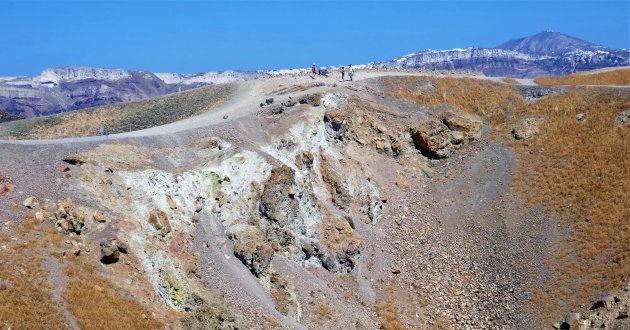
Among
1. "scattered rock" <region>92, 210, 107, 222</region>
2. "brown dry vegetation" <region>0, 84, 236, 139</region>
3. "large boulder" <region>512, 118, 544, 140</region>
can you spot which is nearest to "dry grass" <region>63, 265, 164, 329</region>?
"scattered rock" <region>92, 210, 107, 222</region>

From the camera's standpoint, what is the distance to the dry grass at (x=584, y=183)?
40875mm

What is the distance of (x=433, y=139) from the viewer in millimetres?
57281

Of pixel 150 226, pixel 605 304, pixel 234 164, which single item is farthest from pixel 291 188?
pixel 605 304

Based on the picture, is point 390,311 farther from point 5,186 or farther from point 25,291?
point 5,186

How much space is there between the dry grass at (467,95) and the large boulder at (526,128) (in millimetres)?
2664

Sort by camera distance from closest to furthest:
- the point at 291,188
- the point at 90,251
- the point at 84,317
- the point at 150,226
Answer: the point at 84,317
the point at 90,251
the point at 150,226
the point at 291,188

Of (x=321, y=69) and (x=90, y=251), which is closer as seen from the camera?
(x=90, y=251)

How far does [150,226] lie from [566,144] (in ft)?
130

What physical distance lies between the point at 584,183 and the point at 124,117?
52.0 metres

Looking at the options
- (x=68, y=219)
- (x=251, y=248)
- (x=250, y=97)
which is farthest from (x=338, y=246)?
(x=250, y=97)

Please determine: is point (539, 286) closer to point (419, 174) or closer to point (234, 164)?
point (419, 174)

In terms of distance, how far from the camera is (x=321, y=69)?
73.3 meters

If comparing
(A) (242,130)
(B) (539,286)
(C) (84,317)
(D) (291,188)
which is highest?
(A) (242,130)

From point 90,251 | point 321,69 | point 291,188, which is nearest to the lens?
point 90,251
